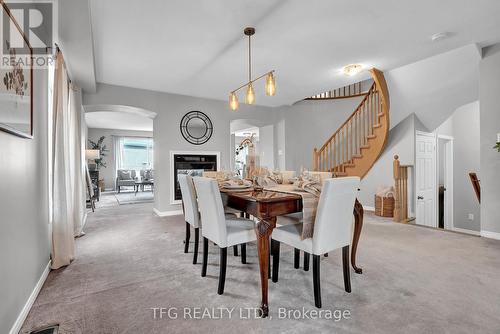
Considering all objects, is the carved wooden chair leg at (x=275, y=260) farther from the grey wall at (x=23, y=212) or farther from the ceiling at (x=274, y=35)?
the ceiling at (x=274, y=35)

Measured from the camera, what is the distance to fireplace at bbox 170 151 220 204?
498 centimetres

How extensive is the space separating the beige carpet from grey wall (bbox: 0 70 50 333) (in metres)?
0.22

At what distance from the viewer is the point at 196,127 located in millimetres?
5254

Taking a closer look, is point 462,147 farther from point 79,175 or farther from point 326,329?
point 79,175

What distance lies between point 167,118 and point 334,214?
4.09m

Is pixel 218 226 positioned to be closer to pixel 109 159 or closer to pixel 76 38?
pixel 76 38

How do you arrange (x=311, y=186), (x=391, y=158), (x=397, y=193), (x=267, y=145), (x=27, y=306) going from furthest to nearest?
(x=267, y=145) → (x=391, y=158) → (x=397, y=193) → (x=311, y=186) → (x=27, y=306)

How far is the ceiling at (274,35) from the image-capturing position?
2.35 metres

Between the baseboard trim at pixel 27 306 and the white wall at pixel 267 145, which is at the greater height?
the white wall at pixel 267 145

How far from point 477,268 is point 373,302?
4.43 ft

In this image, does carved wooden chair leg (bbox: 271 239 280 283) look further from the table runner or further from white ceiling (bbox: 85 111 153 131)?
white ceiling (bbox: 85 111 153 131)

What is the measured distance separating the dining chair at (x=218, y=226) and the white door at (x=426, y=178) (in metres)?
3.91

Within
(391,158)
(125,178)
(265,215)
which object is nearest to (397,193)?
(391,158)

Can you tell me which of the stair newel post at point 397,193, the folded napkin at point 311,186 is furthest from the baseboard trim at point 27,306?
the stair newel post at point 397,193
